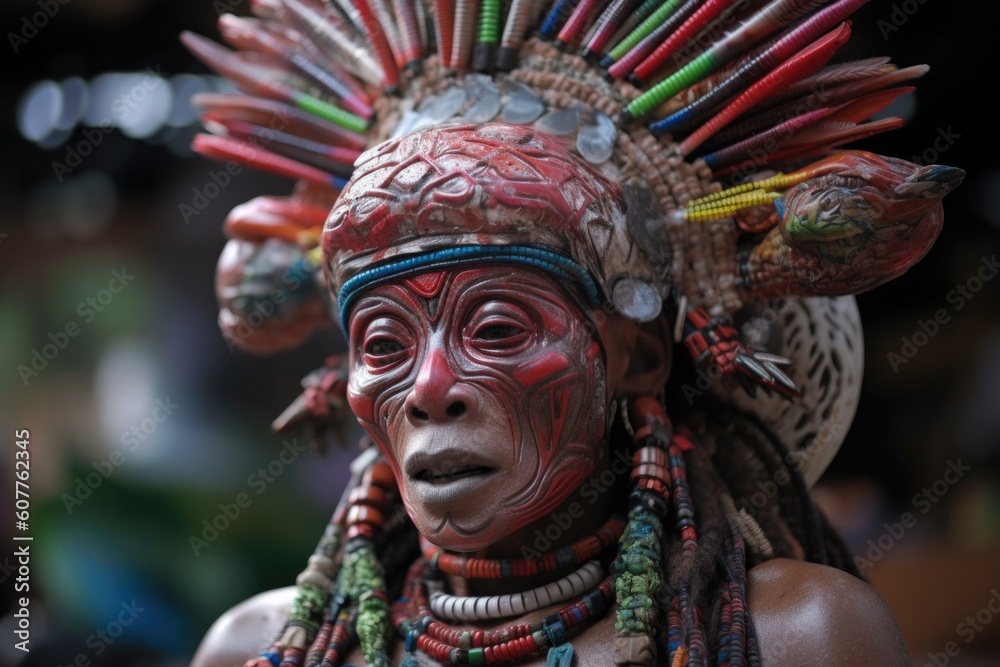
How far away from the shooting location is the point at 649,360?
8.20 ft

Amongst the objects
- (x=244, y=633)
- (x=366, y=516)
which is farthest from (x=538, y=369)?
(x=244, y=633)

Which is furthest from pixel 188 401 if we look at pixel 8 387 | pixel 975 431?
pixel 975 431

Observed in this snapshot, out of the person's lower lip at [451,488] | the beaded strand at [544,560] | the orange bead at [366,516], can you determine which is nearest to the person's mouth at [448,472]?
the person's lower lip at [451,488]

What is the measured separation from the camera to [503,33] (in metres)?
2.59

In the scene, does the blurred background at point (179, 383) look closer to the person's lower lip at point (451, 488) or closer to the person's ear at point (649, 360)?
the person's ear at point (649, 360)

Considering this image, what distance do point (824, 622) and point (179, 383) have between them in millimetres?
4073

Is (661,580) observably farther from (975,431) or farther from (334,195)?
(975,431)

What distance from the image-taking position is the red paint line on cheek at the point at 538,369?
2172 millimetres

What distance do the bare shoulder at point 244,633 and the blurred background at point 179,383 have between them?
5.80ft

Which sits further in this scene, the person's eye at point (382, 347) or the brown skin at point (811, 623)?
the person's eye at point (382, 347)

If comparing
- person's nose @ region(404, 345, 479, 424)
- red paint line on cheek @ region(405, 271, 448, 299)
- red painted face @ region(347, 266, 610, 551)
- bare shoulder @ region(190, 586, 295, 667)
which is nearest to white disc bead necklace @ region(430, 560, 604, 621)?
red painted face @ region(347, 266, 610, 551)

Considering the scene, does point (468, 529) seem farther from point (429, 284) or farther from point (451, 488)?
point (429, 284)

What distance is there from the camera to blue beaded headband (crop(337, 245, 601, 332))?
2.19 metres

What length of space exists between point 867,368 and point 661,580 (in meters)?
3.32
